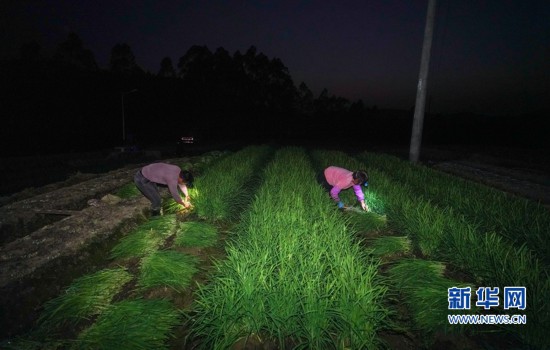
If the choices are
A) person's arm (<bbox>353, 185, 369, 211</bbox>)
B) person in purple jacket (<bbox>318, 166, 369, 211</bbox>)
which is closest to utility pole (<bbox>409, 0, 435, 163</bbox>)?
person in purple jacket (<bbox>318, 166, 369, 211</bbox>)

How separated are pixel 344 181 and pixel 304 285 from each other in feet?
8.57

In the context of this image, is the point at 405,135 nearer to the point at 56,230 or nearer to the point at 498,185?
the point at 498,185

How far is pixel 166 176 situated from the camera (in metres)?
4.28

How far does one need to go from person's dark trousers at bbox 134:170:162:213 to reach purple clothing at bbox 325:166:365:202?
2.93 m

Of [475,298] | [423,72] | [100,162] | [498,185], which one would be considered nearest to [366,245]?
[475,298]

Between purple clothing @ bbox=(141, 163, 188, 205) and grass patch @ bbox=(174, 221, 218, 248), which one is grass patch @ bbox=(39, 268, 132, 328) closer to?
grass patch @ bbox=(174, 221, 218, 248)

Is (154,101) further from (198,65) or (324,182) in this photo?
(324,182)

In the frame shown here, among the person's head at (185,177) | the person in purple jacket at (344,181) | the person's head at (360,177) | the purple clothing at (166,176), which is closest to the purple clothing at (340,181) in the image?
the person in purple jacket at (344,181)

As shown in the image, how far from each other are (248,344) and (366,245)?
7.44 ft

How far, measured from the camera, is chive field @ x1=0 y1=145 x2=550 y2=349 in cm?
205

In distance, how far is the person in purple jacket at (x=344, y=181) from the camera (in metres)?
4.37

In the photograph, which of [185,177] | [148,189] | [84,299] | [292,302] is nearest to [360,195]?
[185,177]

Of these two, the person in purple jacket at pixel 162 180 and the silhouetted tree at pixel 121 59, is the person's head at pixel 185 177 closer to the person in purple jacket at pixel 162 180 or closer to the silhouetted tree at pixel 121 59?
the person in purple jacket at pixel 162 180

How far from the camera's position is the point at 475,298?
7.88 feet
